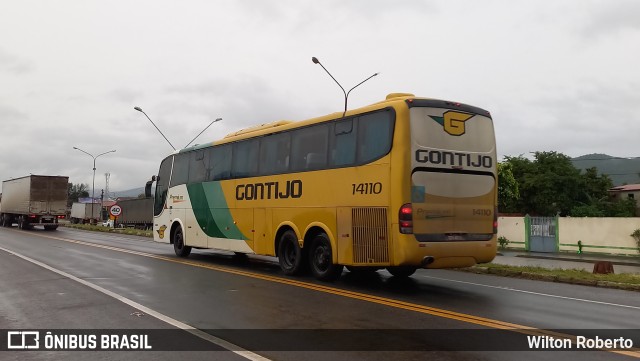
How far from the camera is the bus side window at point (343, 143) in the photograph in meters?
10.5

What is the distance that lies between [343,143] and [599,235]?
20608 millimetres

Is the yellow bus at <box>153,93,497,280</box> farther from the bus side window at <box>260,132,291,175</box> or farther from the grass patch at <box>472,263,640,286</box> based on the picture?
the grass patch at <box>472,263,640,286</box>

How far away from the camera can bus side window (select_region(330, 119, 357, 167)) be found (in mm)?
10492

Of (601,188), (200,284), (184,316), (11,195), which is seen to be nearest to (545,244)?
(200,284)

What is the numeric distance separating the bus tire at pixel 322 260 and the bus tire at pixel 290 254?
31 centimetres

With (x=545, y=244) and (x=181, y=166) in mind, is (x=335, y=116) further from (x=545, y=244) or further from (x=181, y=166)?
(x=545, y=244)

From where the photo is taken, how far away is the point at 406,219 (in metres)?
9.20

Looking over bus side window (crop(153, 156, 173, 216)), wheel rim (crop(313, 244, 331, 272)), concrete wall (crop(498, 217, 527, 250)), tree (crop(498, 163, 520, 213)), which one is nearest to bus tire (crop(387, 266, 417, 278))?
wheel rim (crop(313, 244, 331, 272))

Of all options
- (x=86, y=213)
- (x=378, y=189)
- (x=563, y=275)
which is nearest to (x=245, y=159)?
(x=378, y=189)

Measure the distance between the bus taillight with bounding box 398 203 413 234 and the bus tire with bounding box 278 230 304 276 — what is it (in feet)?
10.5

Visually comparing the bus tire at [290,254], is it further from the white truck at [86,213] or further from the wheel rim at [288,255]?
the white truck at [86,213]

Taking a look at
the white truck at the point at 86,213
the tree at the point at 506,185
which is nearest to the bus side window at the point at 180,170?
the tree at the point at 506,185

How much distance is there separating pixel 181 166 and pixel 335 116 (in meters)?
8.04

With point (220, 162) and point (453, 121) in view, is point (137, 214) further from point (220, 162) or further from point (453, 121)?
point (453, 121)
